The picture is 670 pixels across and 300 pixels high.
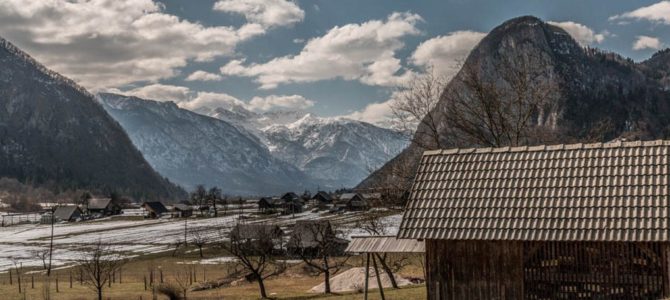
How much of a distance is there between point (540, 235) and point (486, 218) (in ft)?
6.24

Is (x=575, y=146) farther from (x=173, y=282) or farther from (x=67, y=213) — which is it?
(x=67, y=213)

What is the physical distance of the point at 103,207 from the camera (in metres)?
193

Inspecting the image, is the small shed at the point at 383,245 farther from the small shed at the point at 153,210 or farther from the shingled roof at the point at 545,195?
the small shed at the point at 153,210

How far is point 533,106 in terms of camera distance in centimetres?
3425

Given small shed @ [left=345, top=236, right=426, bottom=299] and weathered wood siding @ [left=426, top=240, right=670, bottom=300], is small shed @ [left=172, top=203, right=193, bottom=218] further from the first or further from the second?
weathered wood siding @ [left=426, top=240, right=670, bottom=300]

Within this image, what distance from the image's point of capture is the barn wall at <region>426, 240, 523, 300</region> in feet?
70.1

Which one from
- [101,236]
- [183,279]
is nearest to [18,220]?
[101,236]

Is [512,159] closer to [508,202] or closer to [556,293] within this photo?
[508,202]

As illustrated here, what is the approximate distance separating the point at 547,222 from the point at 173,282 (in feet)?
153

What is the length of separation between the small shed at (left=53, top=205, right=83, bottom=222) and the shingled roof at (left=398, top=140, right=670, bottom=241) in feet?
565

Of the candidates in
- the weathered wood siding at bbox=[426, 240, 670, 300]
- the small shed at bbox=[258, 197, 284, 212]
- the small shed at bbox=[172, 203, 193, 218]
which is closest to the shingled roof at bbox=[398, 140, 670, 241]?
the weathered wood siding at bbox=[426, 240, 670, 300]

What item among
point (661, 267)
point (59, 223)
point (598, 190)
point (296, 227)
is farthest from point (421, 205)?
point (59, 223)

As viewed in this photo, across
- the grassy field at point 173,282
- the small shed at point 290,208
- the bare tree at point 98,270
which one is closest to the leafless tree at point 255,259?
the grassy field at point 173,282

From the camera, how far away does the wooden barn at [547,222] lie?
64.7ft
